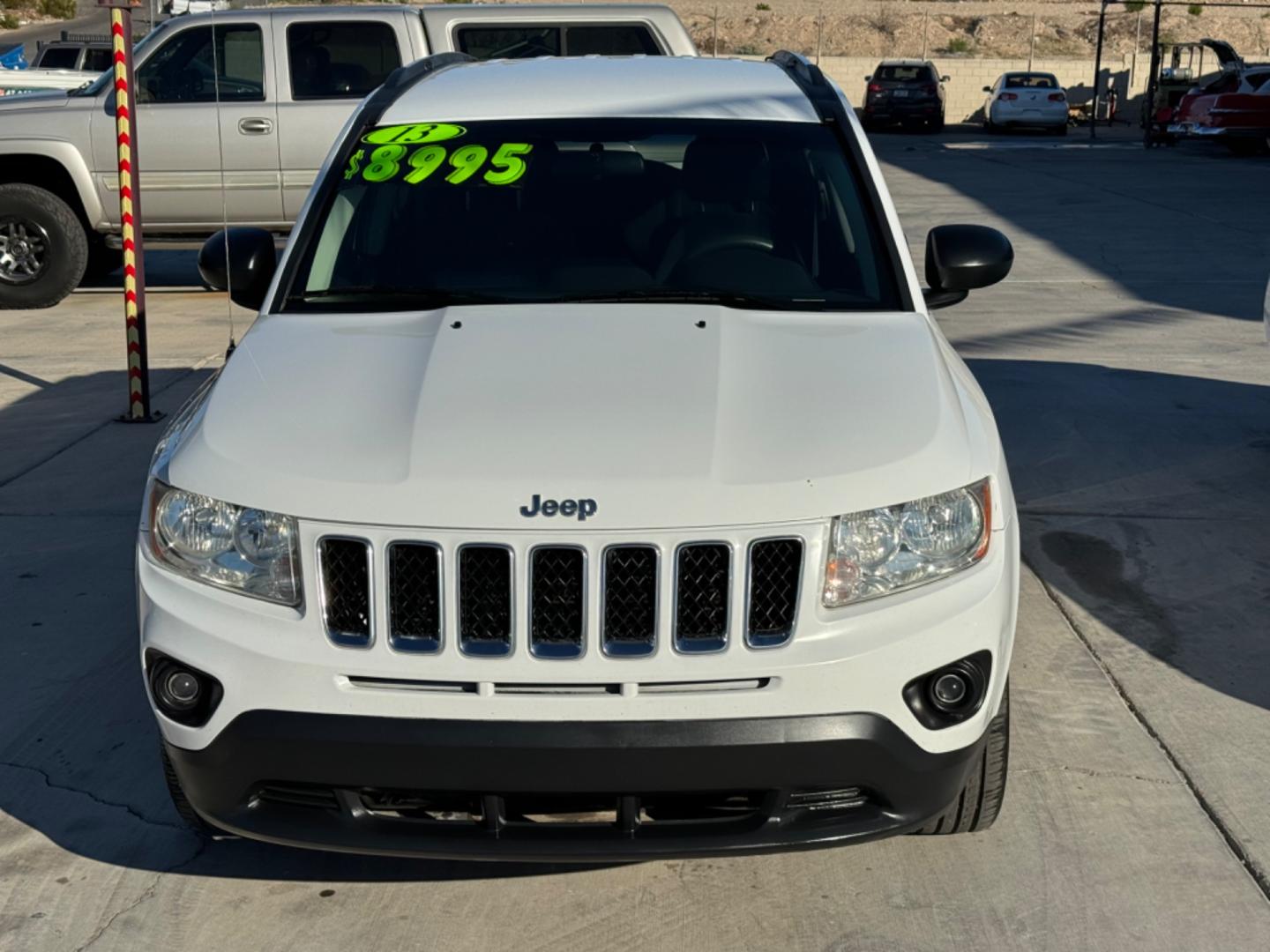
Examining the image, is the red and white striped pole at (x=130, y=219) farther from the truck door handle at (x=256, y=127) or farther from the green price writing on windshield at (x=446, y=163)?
the green price writing on windshield at (x=446, y=163)

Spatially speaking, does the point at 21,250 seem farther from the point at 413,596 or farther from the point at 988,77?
the point at 988,77

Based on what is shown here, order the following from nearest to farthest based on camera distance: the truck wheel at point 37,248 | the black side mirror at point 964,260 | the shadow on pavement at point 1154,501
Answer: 1. the black side mirror at point 964,260
2. the shadow on pavement at point 1154,501
3. the truck wheel at point 37,248

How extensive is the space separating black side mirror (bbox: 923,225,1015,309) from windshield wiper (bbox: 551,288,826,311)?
53cm

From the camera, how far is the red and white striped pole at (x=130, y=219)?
7949mm

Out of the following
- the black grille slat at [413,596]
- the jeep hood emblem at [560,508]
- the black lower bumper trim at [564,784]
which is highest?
the jeep hood emblem at [560,508]

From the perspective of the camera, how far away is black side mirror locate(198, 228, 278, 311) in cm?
471

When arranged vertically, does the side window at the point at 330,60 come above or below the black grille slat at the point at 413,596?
above

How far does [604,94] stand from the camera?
4.92 metres

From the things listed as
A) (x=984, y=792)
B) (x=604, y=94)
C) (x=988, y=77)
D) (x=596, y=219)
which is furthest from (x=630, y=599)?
(x=988, y=77)

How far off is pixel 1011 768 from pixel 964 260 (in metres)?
1.48

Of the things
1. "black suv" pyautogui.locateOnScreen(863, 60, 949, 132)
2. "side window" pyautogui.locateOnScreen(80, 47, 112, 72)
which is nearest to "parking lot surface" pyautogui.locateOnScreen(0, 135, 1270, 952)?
"side window" pyautogui.locateOnScreen(80, 47, 112, 72)

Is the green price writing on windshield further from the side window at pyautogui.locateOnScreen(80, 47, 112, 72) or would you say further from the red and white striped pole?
the side window at pyautogui.locateOnScreen(80, 47, 112, 72)

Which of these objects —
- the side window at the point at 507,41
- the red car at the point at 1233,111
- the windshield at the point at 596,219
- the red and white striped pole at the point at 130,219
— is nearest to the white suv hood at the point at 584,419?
the windshield at the point at 596,219

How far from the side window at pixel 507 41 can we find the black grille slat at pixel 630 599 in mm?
8667
